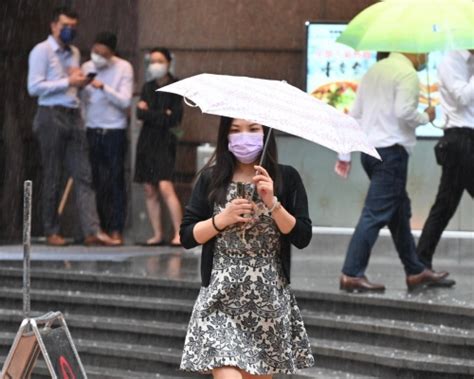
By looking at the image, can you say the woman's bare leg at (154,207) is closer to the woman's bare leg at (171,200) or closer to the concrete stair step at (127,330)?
the woman's bare leg at (171,200)

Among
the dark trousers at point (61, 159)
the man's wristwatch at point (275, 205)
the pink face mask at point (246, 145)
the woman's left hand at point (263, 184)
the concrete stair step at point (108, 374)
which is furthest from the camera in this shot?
the dark trousers at point (61, 159)

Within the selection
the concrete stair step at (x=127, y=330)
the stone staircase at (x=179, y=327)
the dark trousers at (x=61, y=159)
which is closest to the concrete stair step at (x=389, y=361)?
the stone staircase at (x=179, y=327)

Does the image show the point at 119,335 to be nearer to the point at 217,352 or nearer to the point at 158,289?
the point at 158,289

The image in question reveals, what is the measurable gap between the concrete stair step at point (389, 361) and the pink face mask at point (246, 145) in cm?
267

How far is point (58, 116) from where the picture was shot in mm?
12789

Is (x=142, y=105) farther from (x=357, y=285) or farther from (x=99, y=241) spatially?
(x=357, y=285)

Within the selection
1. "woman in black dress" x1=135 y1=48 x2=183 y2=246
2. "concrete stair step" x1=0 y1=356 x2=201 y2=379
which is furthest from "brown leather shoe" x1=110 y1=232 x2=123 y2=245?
"concrete stair step" x1=0 y1=356 x2=201 y2=379

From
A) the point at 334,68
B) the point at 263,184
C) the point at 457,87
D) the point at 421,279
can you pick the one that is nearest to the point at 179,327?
the point at 421,279

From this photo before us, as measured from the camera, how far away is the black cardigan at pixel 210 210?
21.0 feet

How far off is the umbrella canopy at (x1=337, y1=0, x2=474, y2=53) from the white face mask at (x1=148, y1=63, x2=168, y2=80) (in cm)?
364

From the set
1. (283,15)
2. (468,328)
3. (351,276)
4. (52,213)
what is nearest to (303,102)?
(468,328)

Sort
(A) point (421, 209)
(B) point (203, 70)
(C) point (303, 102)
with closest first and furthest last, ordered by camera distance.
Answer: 1. (C) point (303, 102)
2. (A) point (421, 209)
3. (B) point (203, 70)

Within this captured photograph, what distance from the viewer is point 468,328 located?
8930 millimetres

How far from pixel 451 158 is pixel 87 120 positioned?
13.7 feet
